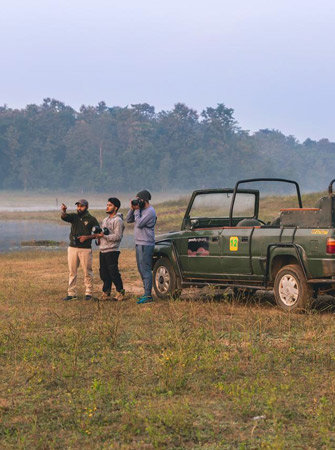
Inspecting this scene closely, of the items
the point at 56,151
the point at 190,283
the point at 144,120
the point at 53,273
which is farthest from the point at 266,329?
the point at 144,120

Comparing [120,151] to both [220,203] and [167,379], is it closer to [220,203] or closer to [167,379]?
[220,203]

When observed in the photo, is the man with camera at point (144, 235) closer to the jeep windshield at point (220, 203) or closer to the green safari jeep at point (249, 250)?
the green safari jeep at point (249, 250)

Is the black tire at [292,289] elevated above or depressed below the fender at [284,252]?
below

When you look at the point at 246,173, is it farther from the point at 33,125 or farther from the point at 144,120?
the point at 33,125

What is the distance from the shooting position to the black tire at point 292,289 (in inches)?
450

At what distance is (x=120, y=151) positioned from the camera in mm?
144000

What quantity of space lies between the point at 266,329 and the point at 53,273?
10.6 meters

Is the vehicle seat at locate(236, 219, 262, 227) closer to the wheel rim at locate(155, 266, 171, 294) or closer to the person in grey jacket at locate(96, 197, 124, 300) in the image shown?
the wheel rim at locate(155, 266, 171, 294)

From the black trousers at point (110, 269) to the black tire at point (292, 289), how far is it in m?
3.08

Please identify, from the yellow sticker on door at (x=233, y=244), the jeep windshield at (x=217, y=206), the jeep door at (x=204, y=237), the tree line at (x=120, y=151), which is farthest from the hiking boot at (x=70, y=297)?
the tree line at (x=120, y=151)

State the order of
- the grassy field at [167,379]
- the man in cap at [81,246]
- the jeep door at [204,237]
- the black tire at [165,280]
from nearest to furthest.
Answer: the grassy field at [167,379] < the jeep door at [204,237] < the black tire at [165,280] < the man in cap at [81,246]

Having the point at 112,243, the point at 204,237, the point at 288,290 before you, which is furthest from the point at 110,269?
the point at 288,290

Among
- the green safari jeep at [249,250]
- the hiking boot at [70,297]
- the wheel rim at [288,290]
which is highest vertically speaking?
the green safari jeep at [249,250]

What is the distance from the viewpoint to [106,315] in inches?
446
